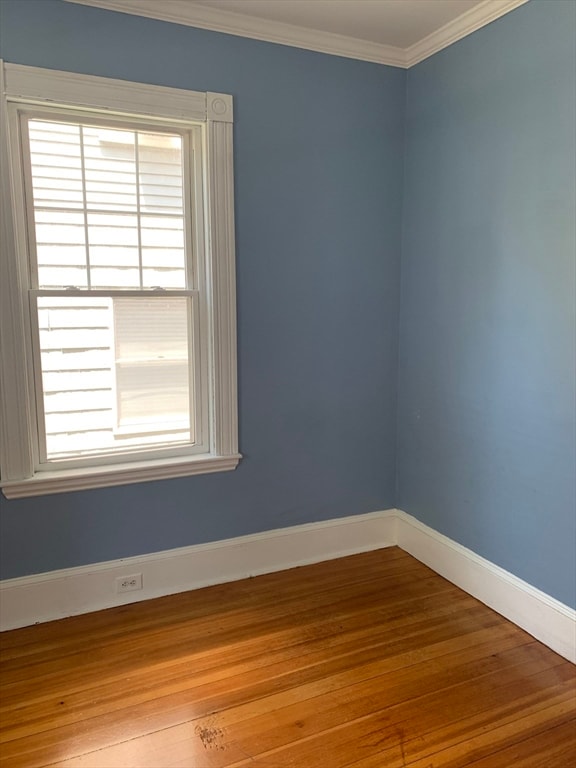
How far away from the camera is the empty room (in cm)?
211

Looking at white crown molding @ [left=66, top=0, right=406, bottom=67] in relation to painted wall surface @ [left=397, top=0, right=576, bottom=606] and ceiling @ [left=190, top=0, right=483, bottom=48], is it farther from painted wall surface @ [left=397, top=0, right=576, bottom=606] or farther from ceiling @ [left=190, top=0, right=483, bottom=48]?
painted wall surface @ [left=397, top=0, right=576, bottom=606]

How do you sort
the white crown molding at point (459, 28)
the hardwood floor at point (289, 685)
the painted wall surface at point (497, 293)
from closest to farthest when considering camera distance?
the hardwood floor at point (289, 685), the painted wall surface at point (497, 293), the white crown molding at point (459, 28)

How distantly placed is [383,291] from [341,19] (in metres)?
1.31

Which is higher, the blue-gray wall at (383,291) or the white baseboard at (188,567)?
the blue-gray wall at (383,291)

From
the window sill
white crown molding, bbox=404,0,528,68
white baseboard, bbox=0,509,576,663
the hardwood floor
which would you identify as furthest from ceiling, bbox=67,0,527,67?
the hardwood floor

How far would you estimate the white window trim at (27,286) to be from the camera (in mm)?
2307

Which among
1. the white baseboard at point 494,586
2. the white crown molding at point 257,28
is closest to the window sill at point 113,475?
the white baseboard at point 494,586

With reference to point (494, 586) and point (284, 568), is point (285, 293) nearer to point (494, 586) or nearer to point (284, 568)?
point (284, 568)

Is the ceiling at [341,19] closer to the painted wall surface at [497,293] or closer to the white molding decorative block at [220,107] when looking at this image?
the painted wall surface at [497,293]

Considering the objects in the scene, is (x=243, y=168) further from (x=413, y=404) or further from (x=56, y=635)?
(x=56, y=635)

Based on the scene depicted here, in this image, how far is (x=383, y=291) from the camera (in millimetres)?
3133

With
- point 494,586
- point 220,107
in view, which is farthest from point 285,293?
point 494,586

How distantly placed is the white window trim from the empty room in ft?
0.04

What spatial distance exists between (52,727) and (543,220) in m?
2.63
